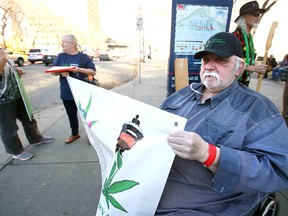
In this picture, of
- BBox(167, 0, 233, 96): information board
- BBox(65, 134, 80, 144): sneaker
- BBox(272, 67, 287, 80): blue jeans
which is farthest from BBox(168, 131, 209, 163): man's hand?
BBox(272, 67, 287, 80): blue jeans

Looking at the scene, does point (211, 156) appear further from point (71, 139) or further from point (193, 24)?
point (71, 139)

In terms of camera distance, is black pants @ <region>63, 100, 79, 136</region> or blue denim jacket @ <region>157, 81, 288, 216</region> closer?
blue denim jacket @ <region>157, 81, 288, 216</region>

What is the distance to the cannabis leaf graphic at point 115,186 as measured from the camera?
1.08 meters

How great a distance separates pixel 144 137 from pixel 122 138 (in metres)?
0.14

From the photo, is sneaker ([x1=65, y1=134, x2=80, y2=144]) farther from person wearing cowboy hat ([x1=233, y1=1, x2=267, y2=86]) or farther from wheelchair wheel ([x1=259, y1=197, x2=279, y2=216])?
wheelchair wheel ([x1=259, y1=197, x2=279, y2=216])

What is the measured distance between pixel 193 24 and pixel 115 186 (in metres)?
2.56

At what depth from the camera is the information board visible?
279 cm

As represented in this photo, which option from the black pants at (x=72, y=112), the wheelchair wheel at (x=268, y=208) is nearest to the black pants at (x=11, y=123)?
the black pants at (x=72, y=112)

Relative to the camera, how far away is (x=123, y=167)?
3.55 ft

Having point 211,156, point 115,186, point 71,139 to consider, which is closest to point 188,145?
point 211,156

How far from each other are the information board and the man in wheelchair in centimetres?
166

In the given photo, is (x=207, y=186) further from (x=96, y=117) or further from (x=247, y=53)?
(x=247, y=53)

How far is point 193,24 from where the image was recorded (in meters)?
2.88

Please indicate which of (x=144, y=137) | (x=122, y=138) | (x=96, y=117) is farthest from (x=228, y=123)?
(x=96, y=117)
